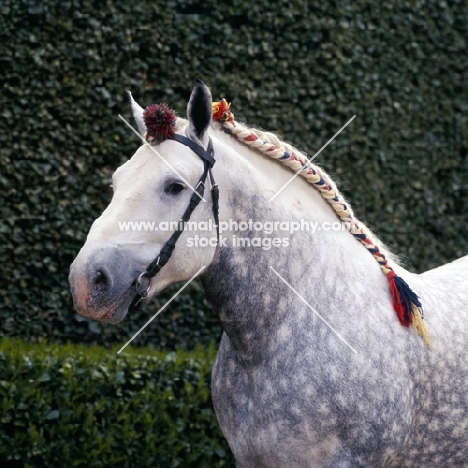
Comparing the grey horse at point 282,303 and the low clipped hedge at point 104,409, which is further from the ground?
the grey horse at point 282,303

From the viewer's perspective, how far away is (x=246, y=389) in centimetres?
284

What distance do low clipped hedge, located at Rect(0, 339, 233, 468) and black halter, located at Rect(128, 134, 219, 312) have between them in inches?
86.9

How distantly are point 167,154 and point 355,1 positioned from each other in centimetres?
383

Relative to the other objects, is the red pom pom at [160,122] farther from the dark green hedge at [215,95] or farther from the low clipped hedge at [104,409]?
the dark green hedge at [215,95]

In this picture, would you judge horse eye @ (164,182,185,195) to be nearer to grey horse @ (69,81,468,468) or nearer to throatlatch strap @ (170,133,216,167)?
grey horse @ (69,81,468,468)

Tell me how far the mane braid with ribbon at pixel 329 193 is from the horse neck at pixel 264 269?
0.16 feet

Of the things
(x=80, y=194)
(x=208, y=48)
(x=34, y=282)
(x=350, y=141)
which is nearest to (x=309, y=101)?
(x=350, y=141)

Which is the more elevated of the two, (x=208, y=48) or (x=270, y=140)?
(x=270, y=140)

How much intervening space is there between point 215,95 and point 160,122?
307 centimetres

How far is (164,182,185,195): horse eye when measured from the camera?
8.55 feet

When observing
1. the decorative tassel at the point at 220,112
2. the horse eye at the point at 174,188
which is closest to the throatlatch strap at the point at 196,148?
the horse eye at the point at 174,188

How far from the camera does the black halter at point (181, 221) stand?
2.56m

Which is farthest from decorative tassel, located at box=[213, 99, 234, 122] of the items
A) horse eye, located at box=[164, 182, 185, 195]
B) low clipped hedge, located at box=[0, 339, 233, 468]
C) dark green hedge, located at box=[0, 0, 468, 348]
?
dark green hedge, located at box=[0, 0, 468, 348]

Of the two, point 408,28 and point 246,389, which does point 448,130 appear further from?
point 246,389
